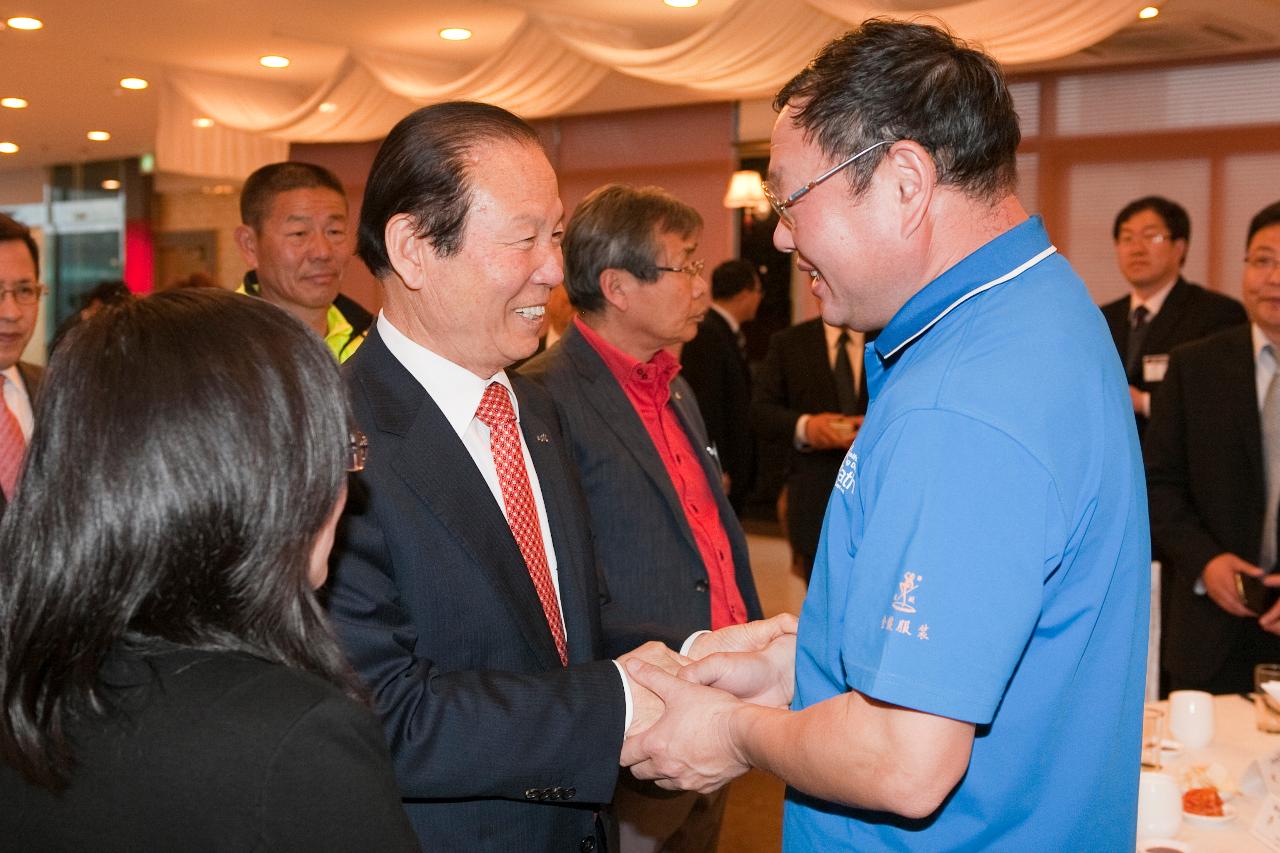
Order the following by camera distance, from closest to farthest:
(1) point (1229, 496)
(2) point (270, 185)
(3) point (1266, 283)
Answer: (3) point (1266, 283) → (1) point (1229, 496) → (2) point (270, 185)

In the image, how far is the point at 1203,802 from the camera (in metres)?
2.20

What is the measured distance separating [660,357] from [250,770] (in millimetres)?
2481

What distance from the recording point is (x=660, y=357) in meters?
3.33

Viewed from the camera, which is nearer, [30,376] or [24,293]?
[24,293]

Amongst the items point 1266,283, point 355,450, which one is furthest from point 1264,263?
point 355,450

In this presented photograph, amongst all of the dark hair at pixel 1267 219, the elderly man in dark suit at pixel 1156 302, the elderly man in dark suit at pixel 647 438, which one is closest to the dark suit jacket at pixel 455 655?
the elderly man in dark suit at pixel 647 438

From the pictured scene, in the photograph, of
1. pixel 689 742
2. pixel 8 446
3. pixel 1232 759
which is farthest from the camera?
pixel 8 446

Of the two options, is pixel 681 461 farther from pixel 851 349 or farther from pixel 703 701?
pixel 851 349

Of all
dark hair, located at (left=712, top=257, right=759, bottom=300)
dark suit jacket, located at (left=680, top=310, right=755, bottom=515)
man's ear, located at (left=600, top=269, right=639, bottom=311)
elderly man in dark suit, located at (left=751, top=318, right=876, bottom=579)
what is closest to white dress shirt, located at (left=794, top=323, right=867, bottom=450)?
elderly man in dark suit, located at (left=751, top=318, right=876, bottom=579)

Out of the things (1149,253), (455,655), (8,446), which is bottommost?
(455,655)

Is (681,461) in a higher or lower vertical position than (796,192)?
lower

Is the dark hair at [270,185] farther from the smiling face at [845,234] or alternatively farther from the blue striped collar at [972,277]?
the blue striped collar at [972,277]

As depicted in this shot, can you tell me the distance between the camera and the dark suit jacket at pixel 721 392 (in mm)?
6250

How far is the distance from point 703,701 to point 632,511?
1.19m
